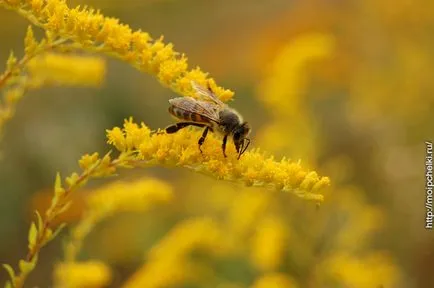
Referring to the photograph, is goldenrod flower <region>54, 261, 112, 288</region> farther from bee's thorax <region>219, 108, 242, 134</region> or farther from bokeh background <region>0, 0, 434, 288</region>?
bokeh background <region>0, 0, 434, 288</region>

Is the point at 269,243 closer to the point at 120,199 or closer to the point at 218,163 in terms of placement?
the point at 120,199

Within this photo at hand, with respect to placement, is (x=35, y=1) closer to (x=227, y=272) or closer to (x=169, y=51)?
(x=169, y=51)

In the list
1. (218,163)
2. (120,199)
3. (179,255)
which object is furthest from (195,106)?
(179,255)

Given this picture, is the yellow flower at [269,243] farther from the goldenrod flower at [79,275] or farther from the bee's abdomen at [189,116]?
the bee's abdomen at [189,116]

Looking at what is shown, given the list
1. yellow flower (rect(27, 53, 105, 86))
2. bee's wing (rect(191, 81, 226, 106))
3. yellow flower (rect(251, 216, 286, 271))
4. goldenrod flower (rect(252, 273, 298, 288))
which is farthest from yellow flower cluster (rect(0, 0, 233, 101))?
yellow flower (rect(251, 216, 286, 271))

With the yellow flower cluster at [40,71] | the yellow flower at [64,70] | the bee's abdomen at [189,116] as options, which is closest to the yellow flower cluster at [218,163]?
the bee's abdomen at [189,116]
